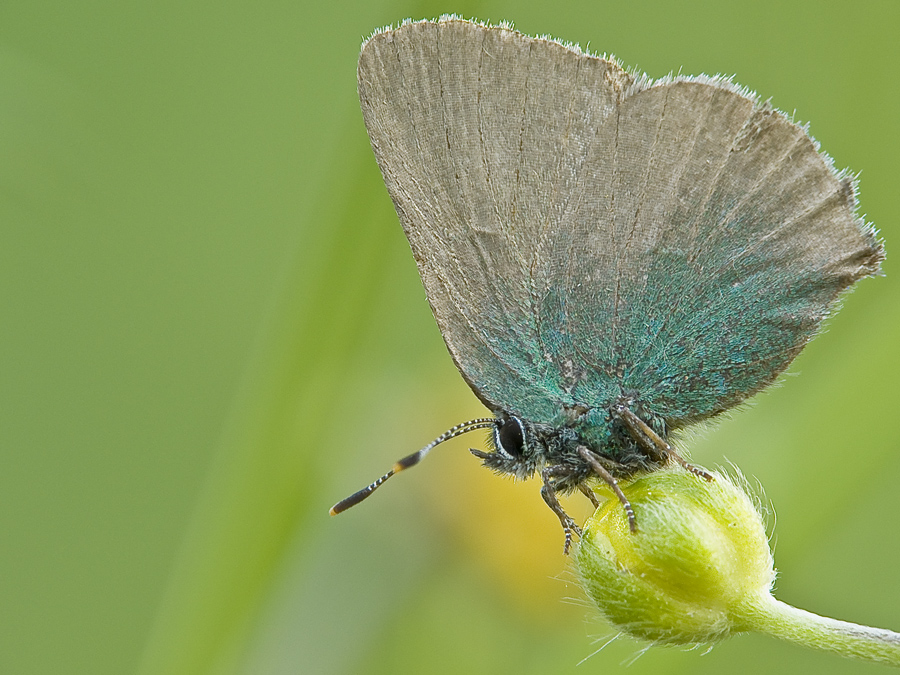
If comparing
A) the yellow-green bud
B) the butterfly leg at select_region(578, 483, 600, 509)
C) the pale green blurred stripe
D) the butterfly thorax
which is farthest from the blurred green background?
the butterfly thorax

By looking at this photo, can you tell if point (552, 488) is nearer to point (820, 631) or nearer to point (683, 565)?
point (683, 565)

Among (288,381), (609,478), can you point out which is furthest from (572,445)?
(288,381)

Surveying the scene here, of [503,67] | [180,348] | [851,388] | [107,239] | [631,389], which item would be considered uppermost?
[107,239]

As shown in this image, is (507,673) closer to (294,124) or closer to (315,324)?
(315,324)

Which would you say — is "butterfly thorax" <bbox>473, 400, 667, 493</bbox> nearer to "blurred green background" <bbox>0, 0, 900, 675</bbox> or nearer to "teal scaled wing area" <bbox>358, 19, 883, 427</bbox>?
"teal scaled wing area" <bbox>358, 19, 883, 427</bbox>

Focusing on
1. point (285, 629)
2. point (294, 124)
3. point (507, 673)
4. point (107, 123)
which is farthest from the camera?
point (294, 124)

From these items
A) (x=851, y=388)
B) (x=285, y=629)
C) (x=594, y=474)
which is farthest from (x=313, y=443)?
(x=851, y=388)
